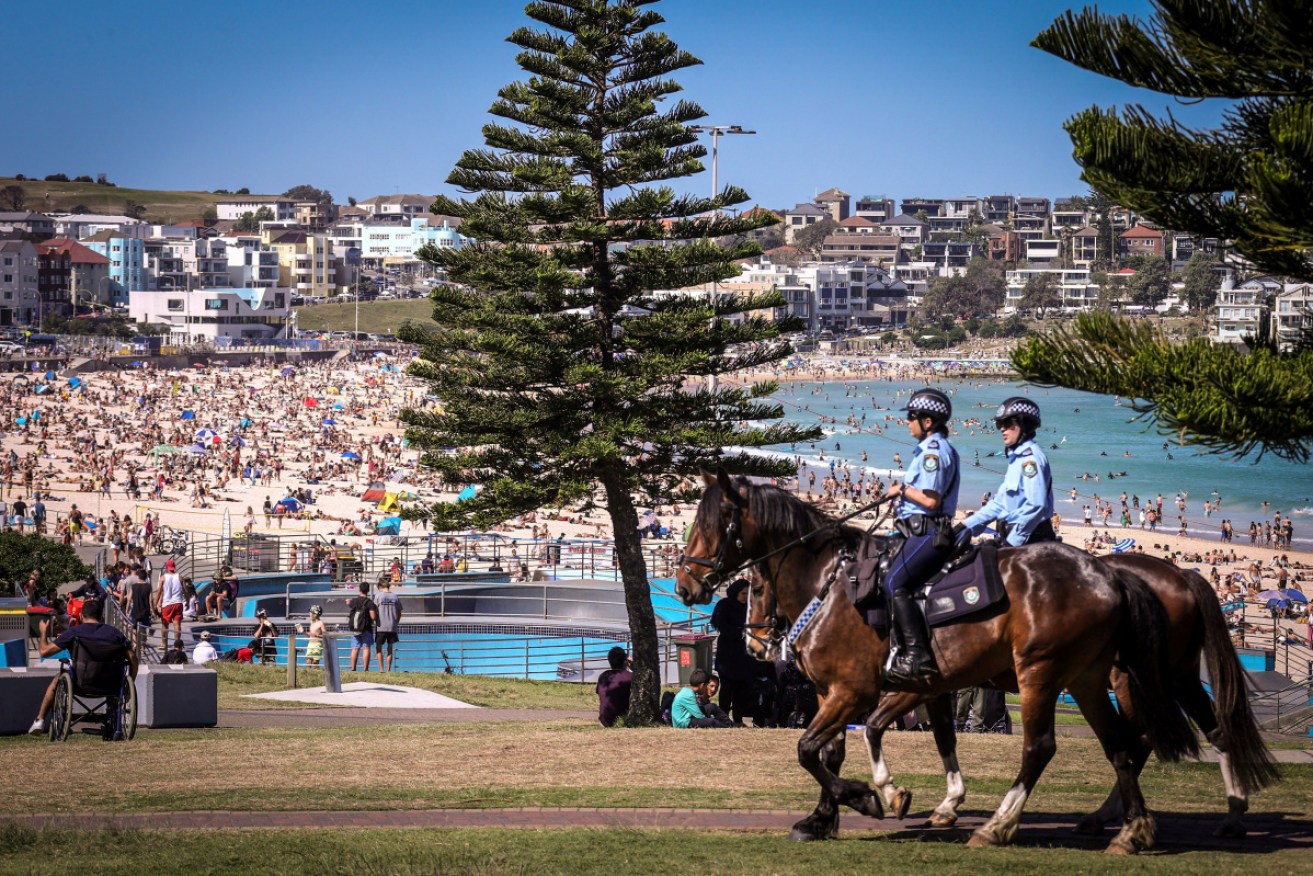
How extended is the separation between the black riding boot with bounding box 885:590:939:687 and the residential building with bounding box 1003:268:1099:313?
17630cm

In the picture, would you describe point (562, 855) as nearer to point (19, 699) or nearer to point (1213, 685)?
point (1213, 685)

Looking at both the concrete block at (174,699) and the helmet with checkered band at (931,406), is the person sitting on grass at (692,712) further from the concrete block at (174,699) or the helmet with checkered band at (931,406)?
the helmet with checkered band at (931,406)

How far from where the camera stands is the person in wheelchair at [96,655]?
11594 millimetres

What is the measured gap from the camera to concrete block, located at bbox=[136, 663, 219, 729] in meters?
13.2

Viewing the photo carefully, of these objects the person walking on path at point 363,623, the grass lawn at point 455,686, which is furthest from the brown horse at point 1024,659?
the person walking on path at point 363,623

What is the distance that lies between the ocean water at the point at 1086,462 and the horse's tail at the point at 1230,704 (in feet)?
122

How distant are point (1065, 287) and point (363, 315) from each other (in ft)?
302

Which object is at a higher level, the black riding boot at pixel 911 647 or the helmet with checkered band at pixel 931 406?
the helmet with checkered band at pixel 931 406

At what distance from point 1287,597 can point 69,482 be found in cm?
4595

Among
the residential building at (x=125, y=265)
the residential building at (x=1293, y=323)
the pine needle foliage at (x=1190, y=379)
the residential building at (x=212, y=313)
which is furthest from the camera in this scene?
the residential building at (x=125, y=265)

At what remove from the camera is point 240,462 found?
6719 centimetres

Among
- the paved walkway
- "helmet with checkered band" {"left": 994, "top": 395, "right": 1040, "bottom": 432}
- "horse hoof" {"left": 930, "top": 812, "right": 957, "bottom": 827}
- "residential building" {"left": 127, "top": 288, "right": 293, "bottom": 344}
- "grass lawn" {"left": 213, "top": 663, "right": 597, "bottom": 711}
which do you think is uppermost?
"residential building" {"left": 127, "top": 288, "right": 293, "bottom": 344}

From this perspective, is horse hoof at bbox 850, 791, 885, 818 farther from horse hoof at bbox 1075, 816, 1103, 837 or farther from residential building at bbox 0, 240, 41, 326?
residential building at bbox 0, 240, 41, 326

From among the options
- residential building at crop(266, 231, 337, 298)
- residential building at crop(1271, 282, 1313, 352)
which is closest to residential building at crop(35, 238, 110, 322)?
residential building at crop(266, 231, 337, 298)
